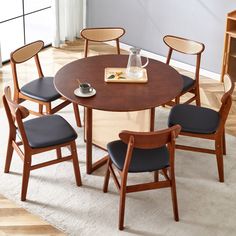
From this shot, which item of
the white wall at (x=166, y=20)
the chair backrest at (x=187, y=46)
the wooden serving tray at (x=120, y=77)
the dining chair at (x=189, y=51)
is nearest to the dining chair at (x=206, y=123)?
the wooden serving tray at (x=120, y=77)

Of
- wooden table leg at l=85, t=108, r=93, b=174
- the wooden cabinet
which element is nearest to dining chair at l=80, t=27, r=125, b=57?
the wooden cabinet

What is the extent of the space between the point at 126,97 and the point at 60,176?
2.91 ft

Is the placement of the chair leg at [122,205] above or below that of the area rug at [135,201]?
above

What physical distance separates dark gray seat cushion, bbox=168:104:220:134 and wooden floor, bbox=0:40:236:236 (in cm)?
72

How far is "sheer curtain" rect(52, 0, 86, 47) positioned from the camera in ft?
22.4

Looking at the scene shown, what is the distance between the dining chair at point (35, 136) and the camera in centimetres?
398

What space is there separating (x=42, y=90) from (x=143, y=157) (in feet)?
4.56

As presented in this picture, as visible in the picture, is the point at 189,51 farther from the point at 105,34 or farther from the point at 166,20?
the point at 166,20

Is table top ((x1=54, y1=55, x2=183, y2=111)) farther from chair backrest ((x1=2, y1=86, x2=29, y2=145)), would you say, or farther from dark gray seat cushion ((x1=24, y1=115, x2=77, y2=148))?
chair backrest ((x1=2, y1=86, x2=29, y2=145))

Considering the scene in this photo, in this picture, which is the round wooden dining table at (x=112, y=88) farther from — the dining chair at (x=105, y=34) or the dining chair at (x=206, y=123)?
the dining chair at (x=105, y=34)

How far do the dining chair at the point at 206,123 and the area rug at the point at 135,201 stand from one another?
22 cm

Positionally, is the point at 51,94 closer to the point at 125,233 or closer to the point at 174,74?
the point at 174,74

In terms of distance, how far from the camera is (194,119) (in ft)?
14.6

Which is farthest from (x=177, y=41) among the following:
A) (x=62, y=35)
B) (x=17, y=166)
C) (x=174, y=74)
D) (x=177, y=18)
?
(x=62, y=35)
